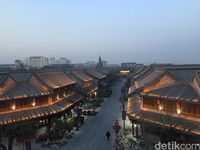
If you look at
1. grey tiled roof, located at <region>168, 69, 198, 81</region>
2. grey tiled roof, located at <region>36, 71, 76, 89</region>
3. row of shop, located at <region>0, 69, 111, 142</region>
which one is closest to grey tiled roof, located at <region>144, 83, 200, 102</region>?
grey tiled roof, located at <region>168, 69, 198, 81</region>

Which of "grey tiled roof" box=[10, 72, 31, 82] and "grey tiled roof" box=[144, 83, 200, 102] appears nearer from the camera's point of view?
"grey tiled roof" box=[144, 83, 200, 102]

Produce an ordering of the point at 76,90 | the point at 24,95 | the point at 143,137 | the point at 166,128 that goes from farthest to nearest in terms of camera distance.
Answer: the point at 76,90 < the point at 24,95 < the point at 143,137 < the point at 166,128

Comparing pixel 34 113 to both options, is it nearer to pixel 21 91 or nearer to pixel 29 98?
pixel 29 98

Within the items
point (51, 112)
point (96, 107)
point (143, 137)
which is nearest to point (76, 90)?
point (96, 107)

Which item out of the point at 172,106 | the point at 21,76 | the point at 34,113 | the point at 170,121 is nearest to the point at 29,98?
the point at 34,113

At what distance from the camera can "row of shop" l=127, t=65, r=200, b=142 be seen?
27.3m

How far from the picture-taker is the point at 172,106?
30.7 m

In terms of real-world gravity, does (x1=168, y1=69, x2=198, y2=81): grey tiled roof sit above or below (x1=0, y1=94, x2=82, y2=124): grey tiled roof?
above

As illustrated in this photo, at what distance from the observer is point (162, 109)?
106ft

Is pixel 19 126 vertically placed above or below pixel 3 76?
below

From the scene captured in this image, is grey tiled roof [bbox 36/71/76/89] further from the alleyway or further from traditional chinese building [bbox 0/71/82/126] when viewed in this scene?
the alleyway

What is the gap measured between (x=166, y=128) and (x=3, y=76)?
27630 mm

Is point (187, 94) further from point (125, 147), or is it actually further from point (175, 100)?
point (125, 147)

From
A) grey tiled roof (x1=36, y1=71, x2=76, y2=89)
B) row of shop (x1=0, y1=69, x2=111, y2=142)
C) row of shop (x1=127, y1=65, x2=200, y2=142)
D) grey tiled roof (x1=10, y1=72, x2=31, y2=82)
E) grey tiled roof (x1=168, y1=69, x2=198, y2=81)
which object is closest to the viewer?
row of shop (x1=127, y1=65, x2=200, y2=142)
